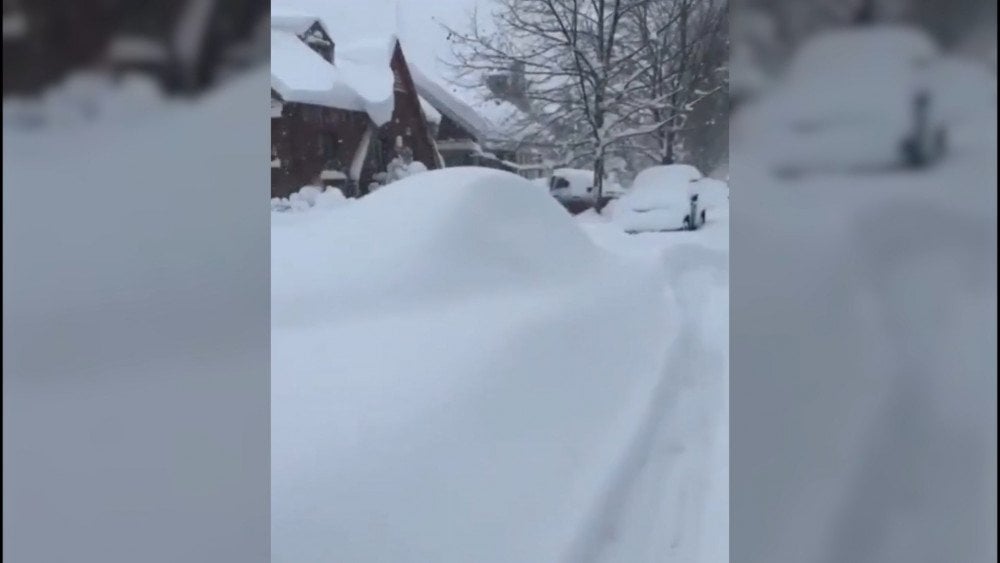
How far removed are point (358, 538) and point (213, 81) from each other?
7.15 ft

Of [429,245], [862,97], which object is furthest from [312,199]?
[862,97]

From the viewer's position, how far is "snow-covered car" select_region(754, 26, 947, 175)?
1.26m

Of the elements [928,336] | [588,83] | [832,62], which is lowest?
[928,336]

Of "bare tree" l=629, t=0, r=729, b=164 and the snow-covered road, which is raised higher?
"bare tree" l=629, t=0, r=729, b=164

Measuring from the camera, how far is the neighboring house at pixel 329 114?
1880 cm

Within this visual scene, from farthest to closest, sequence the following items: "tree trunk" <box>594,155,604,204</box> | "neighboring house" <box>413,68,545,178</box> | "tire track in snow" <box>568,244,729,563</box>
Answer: "neighboring house" <box>413,68,545,178</box> < "tree trunk" <box>594,155,604,204</box> < "tire track in snow" <box>568,244,729,563</box>

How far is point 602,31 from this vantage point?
20.0 m

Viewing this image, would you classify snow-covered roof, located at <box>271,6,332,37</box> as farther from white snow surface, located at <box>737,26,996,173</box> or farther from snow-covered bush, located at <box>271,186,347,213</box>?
white snow surface, located at <box>737,26,996,173</box>

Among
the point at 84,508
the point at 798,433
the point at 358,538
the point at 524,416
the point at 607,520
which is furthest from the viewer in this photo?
the point at 524,416

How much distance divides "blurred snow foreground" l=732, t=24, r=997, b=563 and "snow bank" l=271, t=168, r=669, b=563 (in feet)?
6.69

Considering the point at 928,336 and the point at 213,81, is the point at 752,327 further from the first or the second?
the point at 213,81

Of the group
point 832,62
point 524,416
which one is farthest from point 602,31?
point 832,62

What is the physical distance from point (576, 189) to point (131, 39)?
69.1ft

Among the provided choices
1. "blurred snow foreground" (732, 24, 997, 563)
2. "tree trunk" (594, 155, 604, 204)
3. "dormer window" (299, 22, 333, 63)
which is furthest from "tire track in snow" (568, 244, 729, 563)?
"dormer window" (299, 22, 333, 63)
